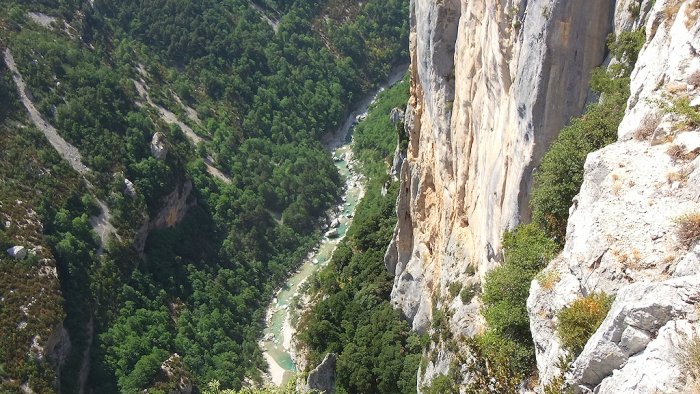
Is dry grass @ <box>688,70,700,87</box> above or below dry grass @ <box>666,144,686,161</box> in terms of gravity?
above

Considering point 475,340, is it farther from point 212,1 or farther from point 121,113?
point 212,1

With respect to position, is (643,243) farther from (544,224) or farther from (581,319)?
(544,224)

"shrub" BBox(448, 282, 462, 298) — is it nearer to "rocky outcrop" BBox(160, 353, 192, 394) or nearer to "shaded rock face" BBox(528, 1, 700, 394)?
"shaded rock face" BBox(528, 1, 700, 394)

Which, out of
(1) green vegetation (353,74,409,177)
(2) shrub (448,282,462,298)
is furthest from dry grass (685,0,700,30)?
(1) green vegetation (353,74,409,177)

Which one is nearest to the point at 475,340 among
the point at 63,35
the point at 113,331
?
the point at 113,331

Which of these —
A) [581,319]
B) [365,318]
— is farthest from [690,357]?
[365,318]

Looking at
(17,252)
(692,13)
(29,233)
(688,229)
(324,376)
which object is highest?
(29,233)

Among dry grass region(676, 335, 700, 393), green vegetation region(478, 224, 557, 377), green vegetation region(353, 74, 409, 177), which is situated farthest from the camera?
green vegetation region(353, 74, 409, 177)

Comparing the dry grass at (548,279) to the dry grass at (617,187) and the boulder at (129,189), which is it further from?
the boulder at (129,189)
